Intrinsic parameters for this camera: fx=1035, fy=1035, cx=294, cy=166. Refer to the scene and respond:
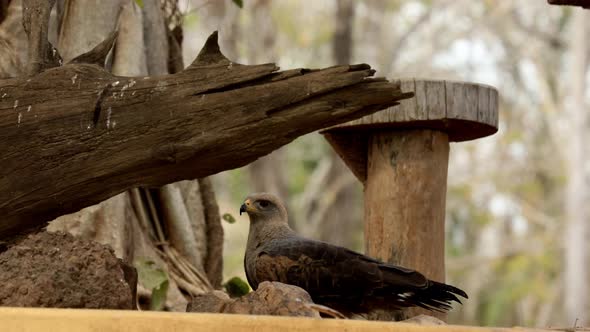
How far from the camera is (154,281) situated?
217 inches

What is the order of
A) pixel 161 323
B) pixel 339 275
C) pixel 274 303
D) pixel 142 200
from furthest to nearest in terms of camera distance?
pixel 142 200 → pixel 339 275 → pixel 274 303 → pixel 161 323

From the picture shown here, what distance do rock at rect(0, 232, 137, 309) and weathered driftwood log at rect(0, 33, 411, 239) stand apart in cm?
22

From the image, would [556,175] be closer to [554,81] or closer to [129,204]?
[554,81]

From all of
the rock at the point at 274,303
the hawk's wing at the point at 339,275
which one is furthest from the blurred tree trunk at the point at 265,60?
the rock at the point at 274,303

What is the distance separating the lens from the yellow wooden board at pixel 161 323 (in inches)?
117

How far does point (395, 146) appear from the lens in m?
5.01

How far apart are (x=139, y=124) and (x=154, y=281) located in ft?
6.77

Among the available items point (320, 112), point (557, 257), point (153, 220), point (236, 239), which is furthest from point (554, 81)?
point (320, 112)

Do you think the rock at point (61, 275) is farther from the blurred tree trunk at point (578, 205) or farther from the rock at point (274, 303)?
the blurred tree trunk at point (578, 205)

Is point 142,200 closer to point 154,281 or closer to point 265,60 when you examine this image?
point 154,281

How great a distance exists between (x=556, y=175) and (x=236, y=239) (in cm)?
653

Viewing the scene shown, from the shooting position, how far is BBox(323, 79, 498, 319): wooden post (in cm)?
478

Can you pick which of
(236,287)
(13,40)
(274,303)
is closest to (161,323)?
(274,303)

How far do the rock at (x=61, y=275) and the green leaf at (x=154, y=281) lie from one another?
6.09 feet
